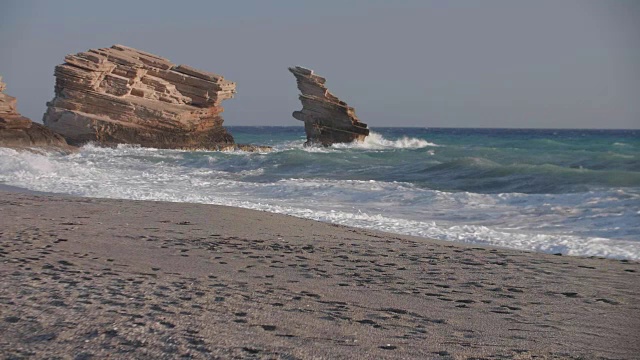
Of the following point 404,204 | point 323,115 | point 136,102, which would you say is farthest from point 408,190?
point 323,115

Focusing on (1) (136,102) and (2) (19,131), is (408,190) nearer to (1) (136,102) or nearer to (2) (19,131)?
(2) (19,131)

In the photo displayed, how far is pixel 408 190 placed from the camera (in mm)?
15086

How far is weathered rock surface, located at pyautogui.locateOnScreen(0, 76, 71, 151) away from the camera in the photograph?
25812 millimetres

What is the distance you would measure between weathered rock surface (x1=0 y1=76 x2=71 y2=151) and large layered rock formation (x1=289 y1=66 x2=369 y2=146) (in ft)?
44.7

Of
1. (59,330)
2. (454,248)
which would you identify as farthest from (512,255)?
(59,330)

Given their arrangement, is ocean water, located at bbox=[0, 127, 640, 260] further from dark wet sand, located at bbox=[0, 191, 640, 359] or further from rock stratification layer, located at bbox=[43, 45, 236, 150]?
rock stratification layer, located at bbox=[43, 45, 236, 150]

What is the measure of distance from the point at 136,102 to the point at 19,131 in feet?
20.2

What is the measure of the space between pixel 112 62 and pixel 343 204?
20841mm

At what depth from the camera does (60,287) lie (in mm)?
5121

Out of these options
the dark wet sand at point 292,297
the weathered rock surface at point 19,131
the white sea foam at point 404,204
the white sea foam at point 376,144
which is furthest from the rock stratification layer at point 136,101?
the dark wet sand at point 292,297

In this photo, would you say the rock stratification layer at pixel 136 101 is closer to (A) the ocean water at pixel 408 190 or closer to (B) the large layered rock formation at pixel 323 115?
(A) the ocean water at pixel 408 190

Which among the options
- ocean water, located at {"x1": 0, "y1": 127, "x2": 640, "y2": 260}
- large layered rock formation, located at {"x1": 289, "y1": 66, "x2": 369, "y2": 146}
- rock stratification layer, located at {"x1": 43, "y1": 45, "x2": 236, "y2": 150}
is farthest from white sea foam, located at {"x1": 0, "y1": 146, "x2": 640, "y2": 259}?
large layered rock formation, located at {"x1": 289, "y1": 66, "x2": 369, "y2": 146}

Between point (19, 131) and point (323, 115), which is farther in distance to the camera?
point (323, 115)

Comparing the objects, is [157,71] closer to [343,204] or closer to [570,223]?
[343,204]
